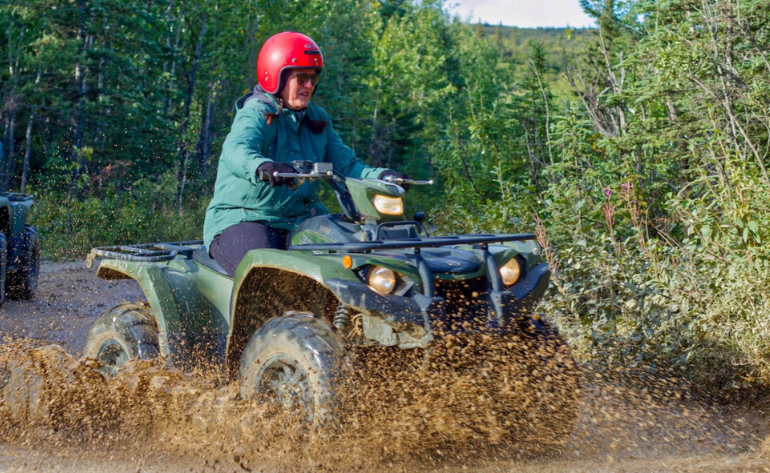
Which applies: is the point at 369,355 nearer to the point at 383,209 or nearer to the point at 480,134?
the point at 383,209

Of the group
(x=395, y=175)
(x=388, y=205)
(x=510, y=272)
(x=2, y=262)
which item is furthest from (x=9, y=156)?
(x=510, y=272)

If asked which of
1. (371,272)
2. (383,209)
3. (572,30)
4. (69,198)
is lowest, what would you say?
(69,198)

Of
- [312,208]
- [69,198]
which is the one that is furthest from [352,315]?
[69,198]

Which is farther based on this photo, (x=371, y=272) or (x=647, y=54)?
(x=647, y=54)

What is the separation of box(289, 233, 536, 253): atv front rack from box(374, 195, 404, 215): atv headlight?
19 centimetres

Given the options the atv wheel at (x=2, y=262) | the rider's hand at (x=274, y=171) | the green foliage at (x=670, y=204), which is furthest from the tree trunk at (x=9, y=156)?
the rider's hand at (x=274, y=171)

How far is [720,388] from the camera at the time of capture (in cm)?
516

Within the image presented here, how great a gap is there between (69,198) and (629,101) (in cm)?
1197

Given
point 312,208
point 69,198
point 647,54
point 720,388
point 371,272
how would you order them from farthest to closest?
point 69,198 → point 647,54 → point 720,388 → point 312,208 → point 371,272

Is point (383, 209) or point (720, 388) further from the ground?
point (383, 209)

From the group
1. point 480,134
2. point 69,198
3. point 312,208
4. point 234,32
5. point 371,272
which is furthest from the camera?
point 234,32

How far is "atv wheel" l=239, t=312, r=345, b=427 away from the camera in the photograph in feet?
10.4

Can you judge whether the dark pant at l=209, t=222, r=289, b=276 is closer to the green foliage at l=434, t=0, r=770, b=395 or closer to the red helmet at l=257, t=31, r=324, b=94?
the red helmet at l=257, t=31, r=324, b=94

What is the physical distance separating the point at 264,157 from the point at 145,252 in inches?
39.6
